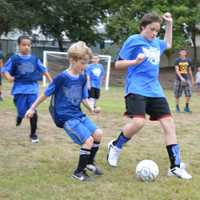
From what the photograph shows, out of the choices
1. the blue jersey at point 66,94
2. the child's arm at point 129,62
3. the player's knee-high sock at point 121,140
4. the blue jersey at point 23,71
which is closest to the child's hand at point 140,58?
the child's arm at point 129,62

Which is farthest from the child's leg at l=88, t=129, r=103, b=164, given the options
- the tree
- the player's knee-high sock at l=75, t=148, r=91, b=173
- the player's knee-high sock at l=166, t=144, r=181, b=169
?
the tree

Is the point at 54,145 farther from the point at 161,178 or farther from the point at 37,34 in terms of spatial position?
the point at 37,34

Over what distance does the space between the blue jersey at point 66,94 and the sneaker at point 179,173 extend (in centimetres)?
125

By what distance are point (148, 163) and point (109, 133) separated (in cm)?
376

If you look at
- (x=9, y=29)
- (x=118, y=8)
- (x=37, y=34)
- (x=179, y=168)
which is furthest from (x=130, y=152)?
(x=37, y=34)

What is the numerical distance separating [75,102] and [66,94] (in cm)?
15

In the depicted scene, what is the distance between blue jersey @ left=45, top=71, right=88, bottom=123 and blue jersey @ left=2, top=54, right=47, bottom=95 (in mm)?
2438

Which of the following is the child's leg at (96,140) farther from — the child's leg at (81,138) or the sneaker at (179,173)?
the sneaker at (179,173)

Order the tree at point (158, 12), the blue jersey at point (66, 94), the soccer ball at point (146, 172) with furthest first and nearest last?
the tree at point (158, 12)
the blue jersey at point (66, 94)
the soccer ball at point (146, 172)

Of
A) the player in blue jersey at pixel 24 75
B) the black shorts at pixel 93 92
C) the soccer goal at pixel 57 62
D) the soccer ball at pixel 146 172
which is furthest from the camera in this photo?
the soccer goal at pixel 57 62

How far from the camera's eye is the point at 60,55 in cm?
2677

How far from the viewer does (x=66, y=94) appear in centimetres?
596

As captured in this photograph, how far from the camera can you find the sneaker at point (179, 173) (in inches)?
236

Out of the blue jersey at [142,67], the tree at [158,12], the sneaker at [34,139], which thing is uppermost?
the tree at [158,12]
